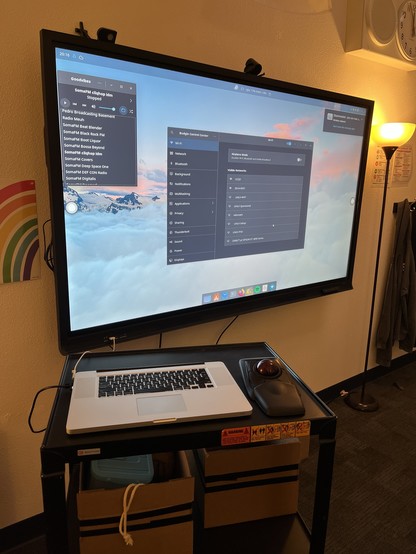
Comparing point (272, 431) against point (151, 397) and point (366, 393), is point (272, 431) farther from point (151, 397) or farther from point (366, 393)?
point (366, 393)

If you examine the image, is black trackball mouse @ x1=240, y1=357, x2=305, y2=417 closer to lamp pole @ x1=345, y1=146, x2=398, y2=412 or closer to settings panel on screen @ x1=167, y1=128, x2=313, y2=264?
settings panel on screen @ x1=167, y1=128, x2=313, y2=264

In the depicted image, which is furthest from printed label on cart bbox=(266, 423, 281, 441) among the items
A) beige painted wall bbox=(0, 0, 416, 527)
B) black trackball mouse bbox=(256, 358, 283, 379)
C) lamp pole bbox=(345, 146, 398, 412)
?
lamp pole bbox=(345, 146, 398, 412)

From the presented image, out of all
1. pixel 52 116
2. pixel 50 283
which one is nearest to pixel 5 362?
pixel 50 283

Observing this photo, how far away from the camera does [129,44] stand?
142 centimetres

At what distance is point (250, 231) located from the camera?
1677mm

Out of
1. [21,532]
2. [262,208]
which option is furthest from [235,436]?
[21,532]

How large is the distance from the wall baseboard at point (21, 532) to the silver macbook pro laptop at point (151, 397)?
2.74 ft

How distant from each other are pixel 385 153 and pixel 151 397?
2018 mm

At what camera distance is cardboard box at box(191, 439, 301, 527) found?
3.97 feet

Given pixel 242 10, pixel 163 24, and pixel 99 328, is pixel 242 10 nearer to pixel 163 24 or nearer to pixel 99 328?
pixel 163 24

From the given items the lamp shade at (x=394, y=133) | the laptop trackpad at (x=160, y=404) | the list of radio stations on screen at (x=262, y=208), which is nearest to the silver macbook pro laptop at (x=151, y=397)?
the laptop trackpad at (x=160, y=404)

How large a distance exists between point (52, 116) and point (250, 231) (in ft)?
2.82

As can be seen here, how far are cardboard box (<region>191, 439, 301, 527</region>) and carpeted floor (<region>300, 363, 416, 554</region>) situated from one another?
53cm

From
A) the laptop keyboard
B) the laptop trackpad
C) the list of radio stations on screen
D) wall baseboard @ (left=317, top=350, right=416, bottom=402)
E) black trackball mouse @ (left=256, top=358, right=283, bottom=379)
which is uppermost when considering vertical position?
the list of radio stations on screen
